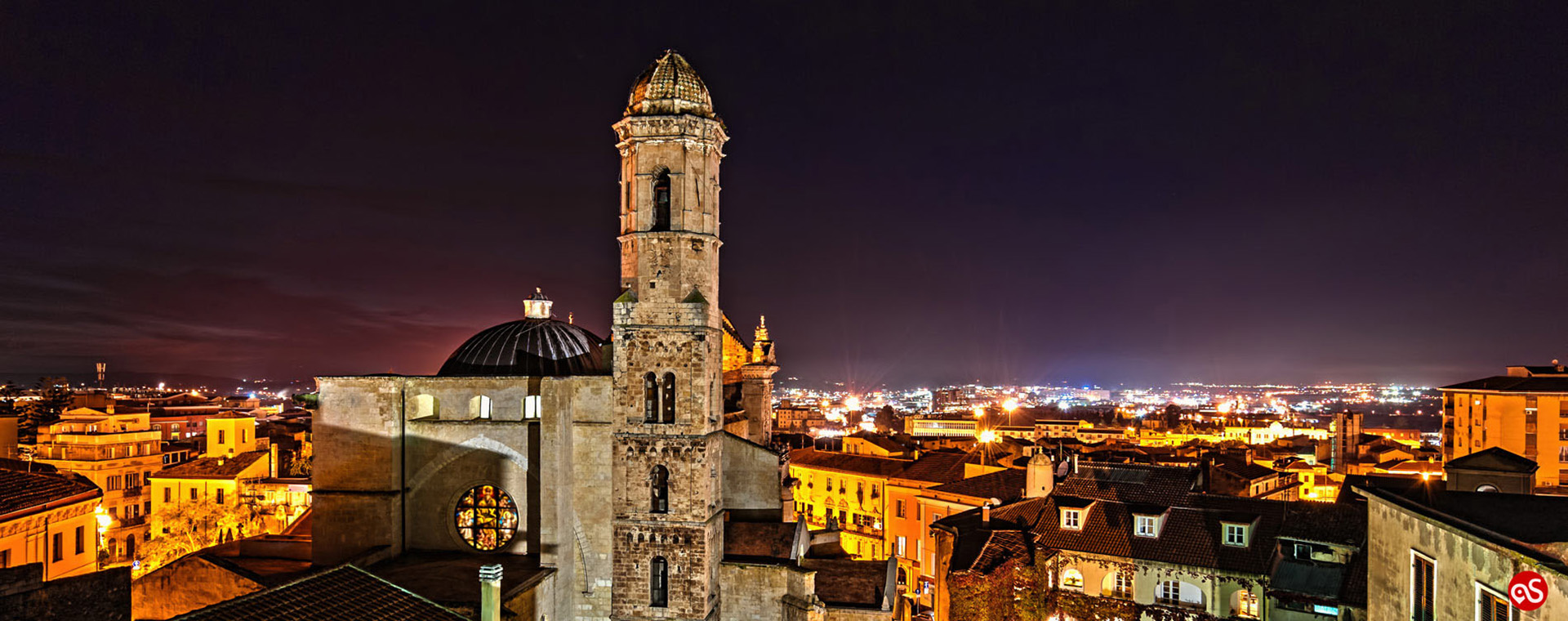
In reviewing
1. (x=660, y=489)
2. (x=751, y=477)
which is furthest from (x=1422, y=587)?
(x=660, y=489)

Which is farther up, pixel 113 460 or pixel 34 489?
pixel 34 489

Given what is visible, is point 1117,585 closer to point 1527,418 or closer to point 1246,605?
point 1246,605

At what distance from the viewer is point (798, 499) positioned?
8162cm

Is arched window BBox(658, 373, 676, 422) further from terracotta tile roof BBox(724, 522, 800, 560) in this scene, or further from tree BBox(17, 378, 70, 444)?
tree BBox(17, 378, 70, 444)

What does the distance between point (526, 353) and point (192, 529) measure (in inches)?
1097

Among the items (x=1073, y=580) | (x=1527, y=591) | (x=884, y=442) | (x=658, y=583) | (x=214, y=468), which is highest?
(x=1527, y=591)

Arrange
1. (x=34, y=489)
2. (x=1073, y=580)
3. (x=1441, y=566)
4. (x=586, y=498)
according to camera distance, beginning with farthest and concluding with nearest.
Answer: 1. (x=1073, y=580)
2. (x=34, y=489)
3. (x=586, y=498)
4. (x=1441, y=566)

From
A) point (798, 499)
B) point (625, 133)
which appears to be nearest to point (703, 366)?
point (625, 133)

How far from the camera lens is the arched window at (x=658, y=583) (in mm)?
27906

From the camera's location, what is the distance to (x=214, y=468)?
201 feet

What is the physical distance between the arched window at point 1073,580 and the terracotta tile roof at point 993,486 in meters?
17.3

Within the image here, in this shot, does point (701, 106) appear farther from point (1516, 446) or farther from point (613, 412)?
point (1516, 446)

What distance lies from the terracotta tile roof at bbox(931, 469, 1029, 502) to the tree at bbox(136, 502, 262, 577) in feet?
148

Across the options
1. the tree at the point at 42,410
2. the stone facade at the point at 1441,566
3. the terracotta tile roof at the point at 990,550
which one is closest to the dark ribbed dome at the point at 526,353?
the terracotta tile roof at the point at 990,550
